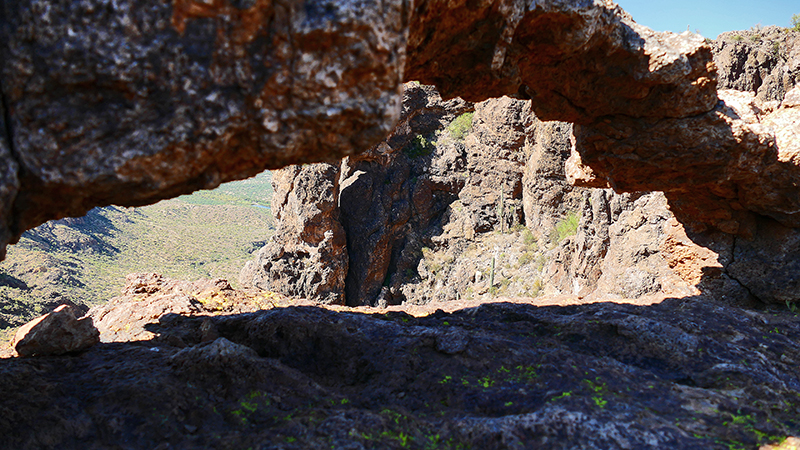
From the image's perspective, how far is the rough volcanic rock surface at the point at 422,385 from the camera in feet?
13.2

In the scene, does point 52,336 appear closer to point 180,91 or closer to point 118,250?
point 180,91

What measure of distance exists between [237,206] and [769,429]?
81.7 m

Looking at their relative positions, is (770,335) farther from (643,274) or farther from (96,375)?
(96,375)

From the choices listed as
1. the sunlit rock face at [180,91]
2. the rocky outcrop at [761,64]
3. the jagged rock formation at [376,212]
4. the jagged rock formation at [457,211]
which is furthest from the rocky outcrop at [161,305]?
the rocky outcrop at [761,64]

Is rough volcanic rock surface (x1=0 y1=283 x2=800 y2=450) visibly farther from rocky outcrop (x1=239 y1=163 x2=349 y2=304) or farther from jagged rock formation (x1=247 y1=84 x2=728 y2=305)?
rocky outcrop (x1=239 y1=163 x2=349 y2=304)

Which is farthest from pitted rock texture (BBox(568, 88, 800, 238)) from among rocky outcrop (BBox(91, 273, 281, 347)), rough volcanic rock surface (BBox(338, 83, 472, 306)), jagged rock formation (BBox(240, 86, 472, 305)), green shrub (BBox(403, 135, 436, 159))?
green shrub (BBox(403, 135, 436, 159))

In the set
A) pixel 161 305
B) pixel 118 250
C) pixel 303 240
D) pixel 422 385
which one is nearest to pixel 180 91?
pixel 422 385

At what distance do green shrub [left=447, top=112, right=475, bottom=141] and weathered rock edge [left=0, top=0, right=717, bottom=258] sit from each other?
22.4m

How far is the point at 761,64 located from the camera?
1401cm

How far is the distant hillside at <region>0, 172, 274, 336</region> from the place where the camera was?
3152cm

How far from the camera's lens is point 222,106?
3145 mm

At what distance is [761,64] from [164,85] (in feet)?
58.4

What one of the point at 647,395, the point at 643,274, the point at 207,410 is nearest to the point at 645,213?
the point at 643,274

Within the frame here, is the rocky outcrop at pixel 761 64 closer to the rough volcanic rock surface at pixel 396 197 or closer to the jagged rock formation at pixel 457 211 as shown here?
the jagged rock formation at pixel 457 211
